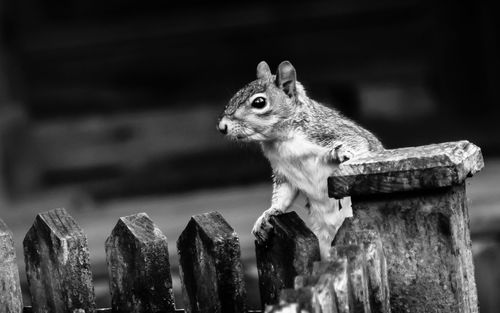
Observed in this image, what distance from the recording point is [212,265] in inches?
94.0

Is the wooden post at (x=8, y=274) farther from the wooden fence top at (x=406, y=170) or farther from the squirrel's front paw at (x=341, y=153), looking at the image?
the squirrel's front paw at (x=341, y=153)

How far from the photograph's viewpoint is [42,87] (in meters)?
7.61

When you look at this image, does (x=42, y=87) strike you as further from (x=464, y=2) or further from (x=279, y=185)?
(x=279, y=185)

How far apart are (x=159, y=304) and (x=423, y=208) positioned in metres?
0.61

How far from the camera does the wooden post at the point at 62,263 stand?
2.48 m

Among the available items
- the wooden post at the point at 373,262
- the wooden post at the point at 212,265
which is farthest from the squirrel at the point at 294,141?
the wooden post at the point at 373,262

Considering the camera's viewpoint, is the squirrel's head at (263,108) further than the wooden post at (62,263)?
Yes

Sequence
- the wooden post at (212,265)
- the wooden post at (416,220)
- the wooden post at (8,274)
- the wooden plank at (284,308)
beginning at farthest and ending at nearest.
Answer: the wooden post at (8,274)
the wooden post at (212,265)
the wooden post at (416,220)
the wooden plank at (284,308)

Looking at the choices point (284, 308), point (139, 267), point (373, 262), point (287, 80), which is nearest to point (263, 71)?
point (287, 80)

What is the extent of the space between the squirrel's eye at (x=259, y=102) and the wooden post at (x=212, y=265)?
924 mm

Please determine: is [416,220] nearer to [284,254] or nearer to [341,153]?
[284,254]

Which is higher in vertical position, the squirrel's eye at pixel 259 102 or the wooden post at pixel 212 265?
the squirrel's eye at pixel 259 102

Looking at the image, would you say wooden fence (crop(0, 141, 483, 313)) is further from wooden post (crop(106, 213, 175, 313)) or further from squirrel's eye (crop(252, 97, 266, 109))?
squirrel's eye (crop(252, 97, 266, 109))

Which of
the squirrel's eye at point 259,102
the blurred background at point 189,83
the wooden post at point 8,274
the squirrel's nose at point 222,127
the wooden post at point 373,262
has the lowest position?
the wooden post at point 373,262
